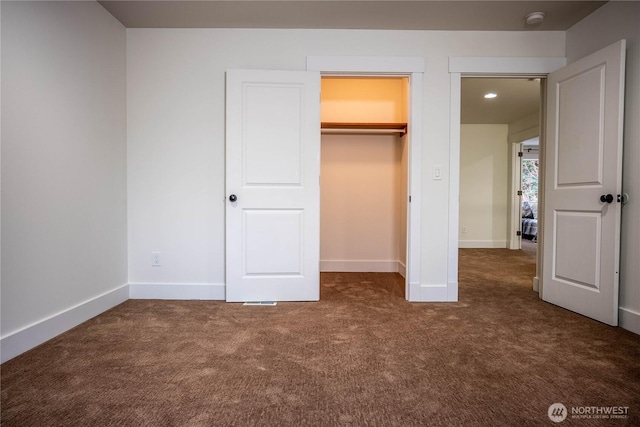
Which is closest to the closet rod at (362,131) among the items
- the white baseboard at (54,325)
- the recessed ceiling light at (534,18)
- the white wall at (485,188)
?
the recessed ceiling light at (534,18)

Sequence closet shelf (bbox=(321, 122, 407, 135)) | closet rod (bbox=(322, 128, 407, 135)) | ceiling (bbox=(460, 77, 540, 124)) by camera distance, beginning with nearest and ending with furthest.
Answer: closet shelf (bbox=(321, 122, 407, 135)) → closet rod (bbox=(322, 128, 407, 135)) → ceiling (bbox=(460, 77, 540, 124))

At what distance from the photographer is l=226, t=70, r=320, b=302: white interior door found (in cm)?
270

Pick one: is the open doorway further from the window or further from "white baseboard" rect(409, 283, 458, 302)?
the window

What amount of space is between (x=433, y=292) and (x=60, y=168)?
2954mm

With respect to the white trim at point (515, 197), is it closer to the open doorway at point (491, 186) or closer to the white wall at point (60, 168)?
the open doorway at point (491, 186)

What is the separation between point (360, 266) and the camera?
397cm

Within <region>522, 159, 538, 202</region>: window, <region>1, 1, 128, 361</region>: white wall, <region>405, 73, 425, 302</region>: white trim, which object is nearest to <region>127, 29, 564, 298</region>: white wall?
<region>405, 73, 425, 302</region>: white trim

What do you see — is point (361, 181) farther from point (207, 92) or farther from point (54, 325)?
point (54, 325)

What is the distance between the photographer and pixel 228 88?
2.68 metres

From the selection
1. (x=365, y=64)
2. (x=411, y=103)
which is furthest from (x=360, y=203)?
(x=365, y=64)

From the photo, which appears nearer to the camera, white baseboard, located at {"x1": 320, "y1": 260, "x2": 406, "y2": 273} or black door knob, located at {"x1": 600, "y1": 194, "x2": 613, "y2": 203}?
black door knob, located at {"x1": 600, "y1": 194, "x2": 613, "y2": 203}

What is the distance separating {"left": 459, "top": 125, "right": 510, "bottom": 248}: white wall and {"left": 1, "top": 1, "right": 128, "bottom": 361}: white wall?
19.0 feet

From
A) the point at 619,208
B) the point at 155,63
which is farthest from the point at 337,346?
the point at 155,63

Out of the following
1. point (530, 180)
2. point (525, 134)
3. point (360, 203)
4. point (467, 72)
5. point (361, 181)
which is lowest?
point (360, 203)
